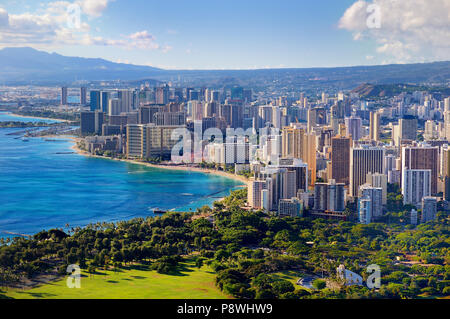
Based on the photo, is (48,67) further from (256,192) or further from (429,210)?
(429,210)

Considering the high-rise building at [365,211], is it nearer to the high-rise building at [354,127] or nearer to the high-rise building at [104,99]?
the high-rise building at [354,127]

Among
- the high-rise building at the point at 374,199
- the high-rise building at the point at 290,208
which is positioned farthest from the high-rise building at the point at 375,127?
→ the high-rise building at the point at 290,208

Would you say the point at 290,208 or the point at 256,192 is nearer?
the point at 290,208

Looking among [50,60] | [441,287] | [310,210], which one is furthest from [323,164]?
[50,60]

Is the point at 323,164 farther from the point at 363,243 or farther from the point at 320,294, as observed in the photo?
the point at 320,294

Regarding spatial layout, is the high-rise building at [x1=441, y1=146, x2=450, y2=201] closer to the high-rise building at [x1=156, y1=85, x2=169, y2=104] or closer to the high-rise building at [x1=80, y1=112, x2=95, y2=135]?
the high-rise building at [x1=80, y1=112, x2=95, y2=135]
